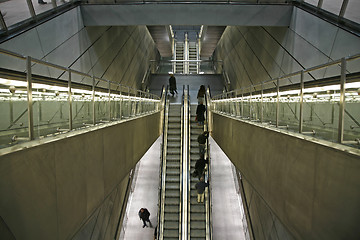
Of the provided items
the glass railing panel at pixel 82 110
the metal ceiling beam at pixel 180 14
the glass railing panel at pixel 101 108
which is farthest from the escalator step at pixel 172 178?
the glass railing panel at pixel 82 110

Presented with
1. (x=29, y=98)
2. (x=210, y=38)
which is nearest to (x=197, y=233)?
(x=29, y=98)

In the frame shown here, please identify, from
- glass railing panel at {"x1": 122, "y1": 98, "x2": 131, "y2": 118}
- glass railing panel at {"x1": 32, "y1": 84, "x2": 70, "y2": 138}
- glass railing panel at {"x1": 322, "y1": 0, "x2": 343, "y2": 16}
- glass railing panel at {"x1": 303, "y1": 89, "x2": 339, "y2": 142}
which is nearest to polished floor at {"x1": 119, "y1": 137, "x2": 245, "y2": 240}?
glass railing panel at {"x1": 122, "y1": 98, "x2": 131, "y2": 118}

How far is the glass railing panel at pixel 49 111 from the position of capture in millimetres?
2692

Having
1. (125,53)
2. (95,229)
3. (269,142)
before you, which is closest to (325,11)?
(269,142)

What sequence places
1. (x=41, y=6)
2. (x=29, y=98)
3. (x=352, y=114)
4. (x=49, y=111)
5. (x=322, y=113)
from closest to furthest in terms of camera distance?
(x=352, y=114)
(x=29, y=98)
(x=322, y=113)
(x=49, y=111)
(x=41, y=6)

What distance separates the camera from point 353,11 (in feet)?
20.0

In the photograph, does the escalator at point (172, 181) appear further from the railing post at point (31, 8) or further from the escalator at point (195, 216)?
the railing post at point (31, 8)

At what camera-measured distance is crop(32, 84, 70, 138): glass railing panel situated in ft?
8.83

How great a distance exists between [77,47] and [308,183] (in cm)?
817

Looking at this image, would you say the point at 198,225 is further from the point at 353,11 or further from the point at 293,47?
the point at 353,11

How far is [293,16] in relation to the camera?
8.92 metres

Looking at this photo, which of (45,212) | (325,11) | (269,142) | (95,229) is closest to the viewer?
(45,212)

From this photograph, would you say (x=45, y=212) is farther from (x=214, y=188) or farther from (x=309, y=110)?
(x=214, y=188)

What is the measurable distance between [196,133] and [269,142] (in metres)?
8.55
